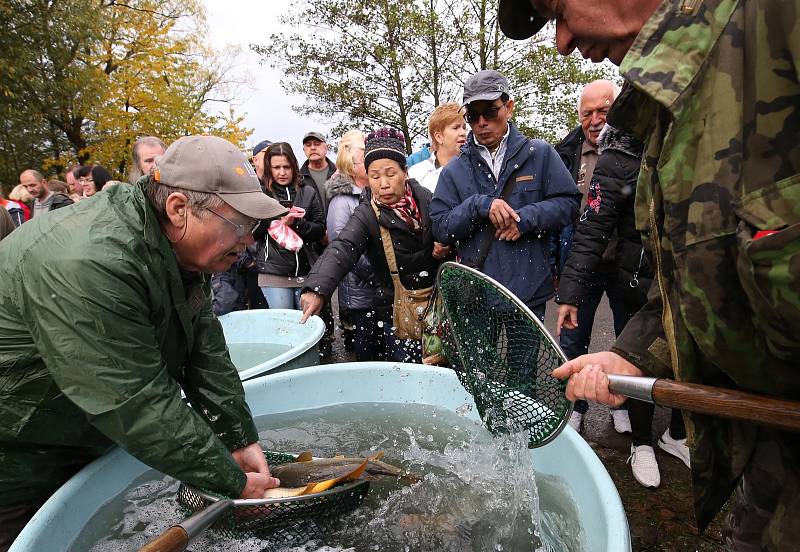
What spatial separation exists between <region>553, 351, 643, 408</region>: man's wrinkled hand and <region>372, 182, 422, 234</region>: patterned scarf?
76.3 inches

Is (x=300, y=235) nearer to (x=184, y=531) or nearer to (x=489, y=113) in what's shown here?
(x=489, y=113)

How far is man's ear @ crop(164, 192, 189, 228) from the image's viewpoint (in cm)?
168

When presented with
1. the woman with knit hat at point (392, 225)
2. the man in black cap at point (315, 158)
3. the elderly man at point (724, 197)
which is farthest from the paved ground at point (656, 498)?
the man in black cap at point (315, 158)

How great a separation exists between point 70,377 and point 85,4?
1683 centimetres

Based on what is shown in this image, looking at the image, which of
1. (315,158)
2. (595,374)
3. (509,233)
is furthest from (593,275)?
(315,158)

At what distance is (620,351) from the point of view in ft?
4.83

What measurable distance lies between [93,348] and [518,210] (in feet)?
7.35

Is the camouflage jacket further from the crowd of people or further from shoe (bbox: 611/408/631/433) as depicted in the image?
shoe (bbox: 611/408/631/433)

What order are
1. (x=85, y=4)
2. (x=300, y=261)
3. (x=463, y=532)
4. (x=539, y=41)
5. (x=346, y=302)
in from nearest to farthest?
(x=463, y=532), (x=346, y=302), (x=300, y=261), (x=539, y=41), (x=85, y=4)

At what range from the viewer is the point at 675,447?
2885mm

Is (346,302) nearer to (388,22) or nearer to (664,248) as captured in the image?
(664,248)

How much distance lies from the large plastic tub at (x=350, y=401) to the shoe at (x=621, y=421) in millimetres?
1298

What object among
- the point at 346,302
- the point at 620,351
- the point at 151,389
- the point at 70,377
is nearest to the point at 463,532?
the point at 620,351

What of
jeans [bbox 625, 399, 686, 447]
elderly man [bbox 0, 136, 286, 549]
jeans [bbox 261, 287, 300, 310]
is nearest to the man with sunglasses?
jeans [bbox 625, 399, 686, 447]
